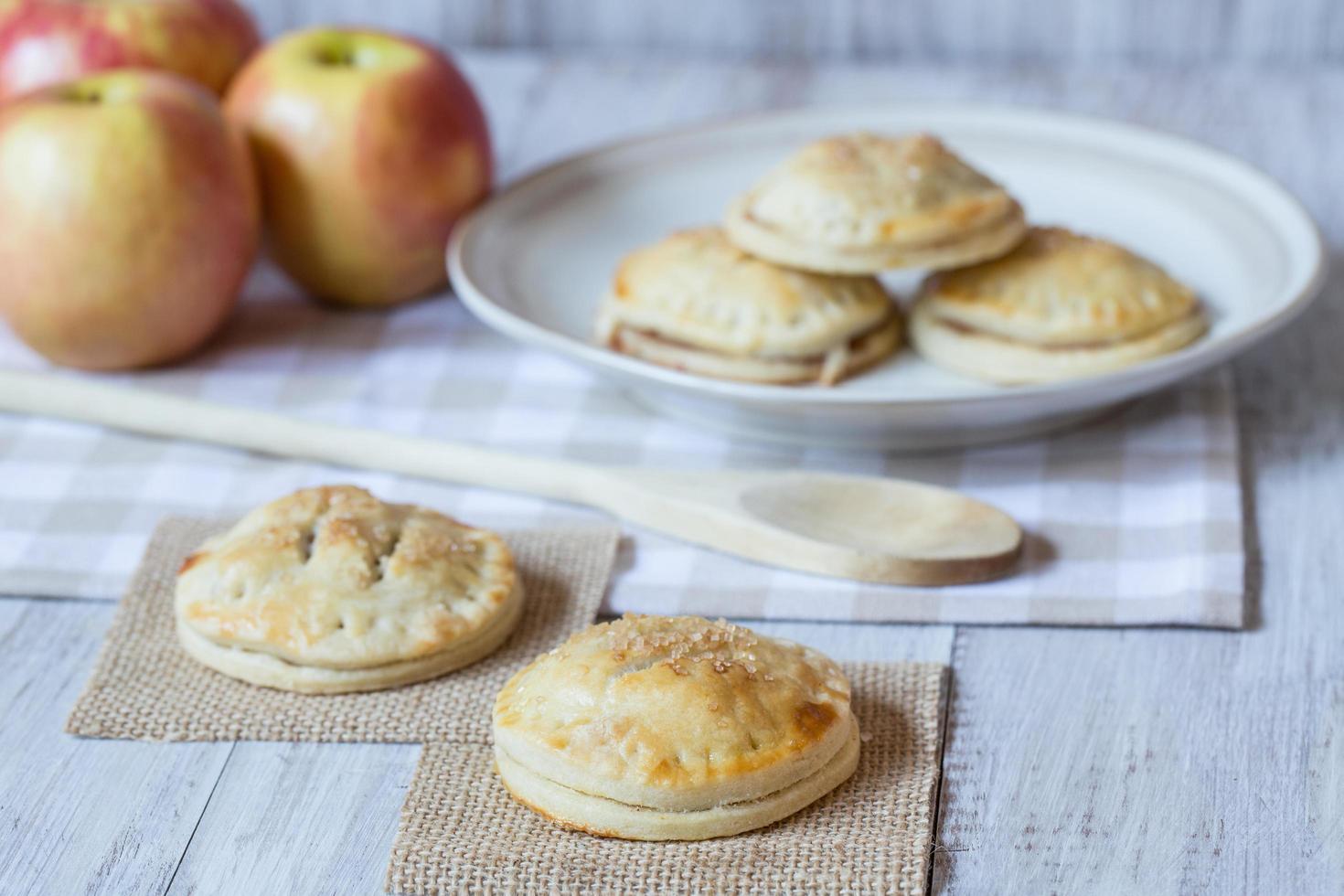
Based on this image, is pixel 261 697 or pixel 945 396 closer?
pixel 261 697

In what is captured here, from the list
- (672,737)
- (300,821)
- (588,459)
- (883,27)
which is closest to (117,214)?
(588,459)

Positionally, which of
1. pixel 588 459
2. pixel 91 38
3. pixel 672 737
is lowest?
pixel 588 459

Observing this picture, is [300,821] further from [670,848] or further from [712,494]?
[712,494]

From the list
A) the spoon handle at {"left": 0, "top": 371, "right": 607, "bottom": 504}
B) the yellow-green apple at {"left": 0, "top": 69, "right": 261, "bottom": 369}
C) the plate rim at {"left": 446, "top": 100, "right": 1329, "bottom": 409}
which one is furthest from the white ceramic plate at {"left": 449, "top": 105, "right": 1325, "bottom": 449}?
the yellow-green apple at {"left": 0, "top": 69, "right": 261, "bottom": 369}

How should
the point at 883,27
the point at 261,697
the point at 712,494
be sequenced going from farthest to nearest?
the point at 883,27 → the point at 712,494 → the point at 261,697

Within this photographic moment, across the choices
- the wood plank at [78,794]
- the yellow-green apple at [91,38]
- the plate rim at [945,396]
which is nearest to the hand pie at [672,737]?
the wood plank at [78,794]

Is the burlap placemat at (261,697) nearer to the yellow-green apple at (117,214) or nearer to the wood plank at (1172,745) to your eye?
the wood plank at (1172,745)

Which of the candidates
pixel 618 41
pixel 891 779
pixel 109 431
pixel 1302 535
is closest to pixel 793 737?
pixel 891 779

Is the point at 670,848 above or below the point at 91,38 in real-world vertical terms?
below
